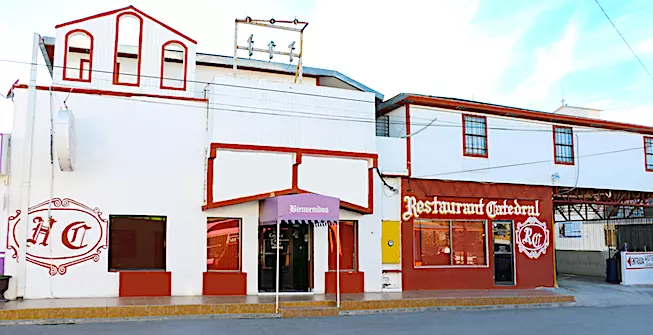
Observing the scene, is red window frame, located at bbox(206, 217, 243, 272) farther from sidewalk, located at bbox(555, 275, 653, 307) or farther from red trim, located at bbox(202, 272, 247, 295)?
sidewalk, located at bbox(555, 275, 653, 307)

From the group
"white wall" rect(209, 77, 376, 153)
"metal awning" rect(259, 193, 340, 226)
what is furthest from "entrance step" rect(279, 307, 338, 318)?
"white wall" rect(209, 77, 376, 153)

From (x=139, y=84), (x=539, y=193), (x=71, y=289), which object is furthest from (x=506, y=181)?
(x=71, y=289)

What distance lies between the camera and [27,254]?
15.9 m

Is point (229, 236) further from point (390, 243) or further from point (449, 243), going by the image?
point (449, 243)

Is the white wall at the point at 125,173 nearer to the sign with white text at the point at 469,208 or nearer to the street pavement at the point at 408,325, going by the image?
the street pavement at the point at 408,325

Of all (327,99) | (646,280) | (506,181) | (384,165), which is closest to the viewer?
(327,99)

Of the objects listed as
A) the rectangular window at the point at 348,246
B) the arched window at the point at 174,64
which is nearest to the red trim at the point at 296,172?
the rectangular window at the point at 348,246

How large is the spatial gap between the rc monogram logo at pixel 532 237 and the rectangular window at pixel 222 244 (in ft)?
31.5

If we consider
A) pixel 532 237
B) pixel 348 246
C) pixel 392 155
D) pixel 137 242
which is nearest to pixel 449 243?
pixel 532 237

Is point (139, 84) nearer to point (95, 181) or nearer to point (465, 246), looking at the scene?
point (95, 181)

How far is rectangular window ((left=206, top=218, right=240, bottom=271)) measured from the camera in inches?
699

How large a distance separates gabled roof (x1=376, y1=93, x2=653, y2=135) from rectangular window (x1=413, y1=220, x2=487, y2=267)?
12.2 feet

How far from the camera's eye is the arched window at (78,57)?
17.0 meters

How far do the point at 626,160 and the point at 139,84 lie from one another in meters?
17.8
